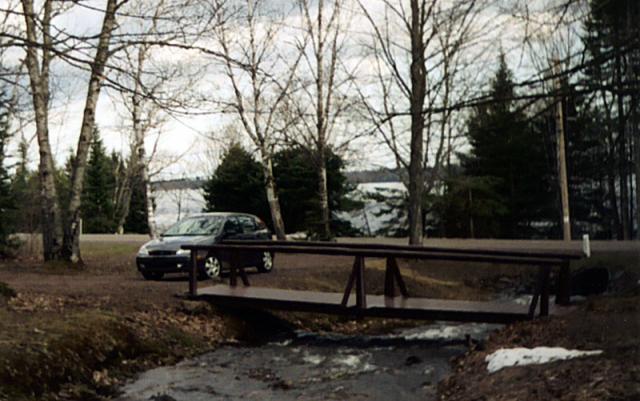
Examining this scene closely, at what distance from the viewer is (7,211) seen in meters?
24.7

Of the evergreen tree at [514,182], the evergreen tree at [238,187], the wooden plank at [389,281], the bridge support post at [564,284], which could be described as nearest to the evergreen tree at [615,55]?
the bridge support post at [564,284]

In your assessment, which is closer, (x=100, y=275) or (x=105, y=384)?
(x=105, y=384)

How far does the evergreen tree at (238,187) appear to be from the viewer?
3497 cm

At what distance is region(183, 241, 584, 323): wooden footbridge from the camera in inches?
463

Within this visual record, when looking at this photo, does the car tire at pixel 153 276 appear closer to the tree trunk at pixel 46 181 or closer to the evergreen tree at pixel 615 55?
the tree trunk at pixel 46 181

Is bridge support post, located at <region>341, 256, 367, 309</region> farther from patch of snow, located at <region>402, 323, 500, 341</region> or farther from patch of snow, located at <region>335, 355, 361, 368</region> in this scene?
patch of snow, located at <region>402, 323, 500, 341</region>

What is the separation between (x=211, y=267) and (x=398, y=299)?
6.12 meters

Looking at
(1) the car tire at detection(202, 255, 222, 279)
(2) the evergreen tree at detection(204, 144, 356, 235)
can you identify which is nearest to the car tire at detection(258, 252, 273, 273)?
(1) the car tire at detection(202, 255, 222, 279)

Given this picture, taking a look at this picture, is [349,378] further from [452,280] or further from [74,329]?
[452,280]

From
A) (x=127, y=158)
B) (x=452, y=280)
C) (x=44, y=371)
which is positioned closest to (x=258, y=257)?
(x=452, y=280)

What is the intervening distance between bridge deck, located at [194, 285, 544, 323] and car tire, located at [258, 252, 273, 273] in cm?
560

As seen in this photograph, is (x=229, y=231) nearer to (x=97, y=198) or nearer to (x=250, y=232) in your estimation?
(x=250, y=232)

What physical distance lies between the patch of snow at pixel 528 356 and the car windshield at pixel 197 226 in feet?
34.5

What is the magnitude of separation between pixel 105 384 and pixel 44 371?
2.96 feet
